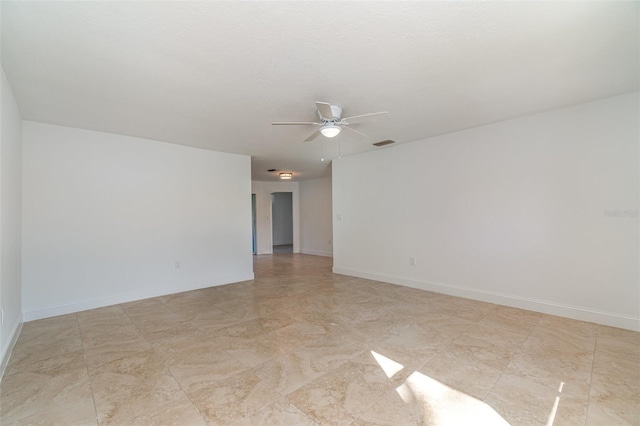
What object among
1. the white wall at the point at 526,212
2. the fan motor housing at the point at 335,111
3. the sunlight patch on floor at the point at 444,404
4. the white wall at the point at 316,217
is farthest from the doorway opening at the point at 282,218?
the sunlight patch on floor at the point at 444,404

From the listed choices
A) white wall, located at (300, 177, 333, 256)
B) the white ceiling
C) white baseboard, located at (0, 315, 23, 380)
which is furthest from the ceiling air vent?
white baseboard, located at (0, 315, 23, 380)

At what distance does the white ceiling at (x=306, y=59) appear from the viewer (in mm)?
1691

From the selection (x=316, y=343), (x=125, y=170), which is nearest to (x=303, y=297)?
(x=316, y=343)

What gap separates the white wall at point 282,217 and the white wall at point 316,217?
2512 mm

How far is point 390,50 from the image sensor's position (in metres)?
2.05

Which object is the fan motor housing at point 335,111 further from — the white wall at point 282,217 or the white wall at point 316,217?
the white wall at point 282,217

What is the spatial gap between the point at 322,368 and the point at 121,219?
369cm

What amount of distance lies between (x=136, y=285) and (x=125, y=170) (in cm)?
175

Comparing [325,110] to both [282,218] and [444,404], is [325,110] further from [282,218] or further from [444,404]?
[282,218]

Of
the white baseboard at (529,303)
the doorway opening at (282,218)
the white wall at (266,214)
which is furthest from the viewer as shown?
the doorway opening at (282,218)

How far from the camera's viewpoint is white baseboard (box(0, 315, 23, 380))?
2268mm

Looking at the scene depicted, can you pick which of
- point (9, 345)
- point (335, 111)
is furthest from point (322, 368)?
point (9, 345)

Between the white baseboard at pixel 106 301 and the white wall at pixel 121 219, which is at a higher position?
the white wall at pixel 121 219

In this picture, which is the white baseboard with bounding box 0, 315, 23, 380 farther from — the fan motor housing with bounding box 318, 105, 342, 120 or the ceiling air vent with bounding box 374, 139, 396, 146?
the ceiling air vent with bounding box 374, 139, 396, 146
